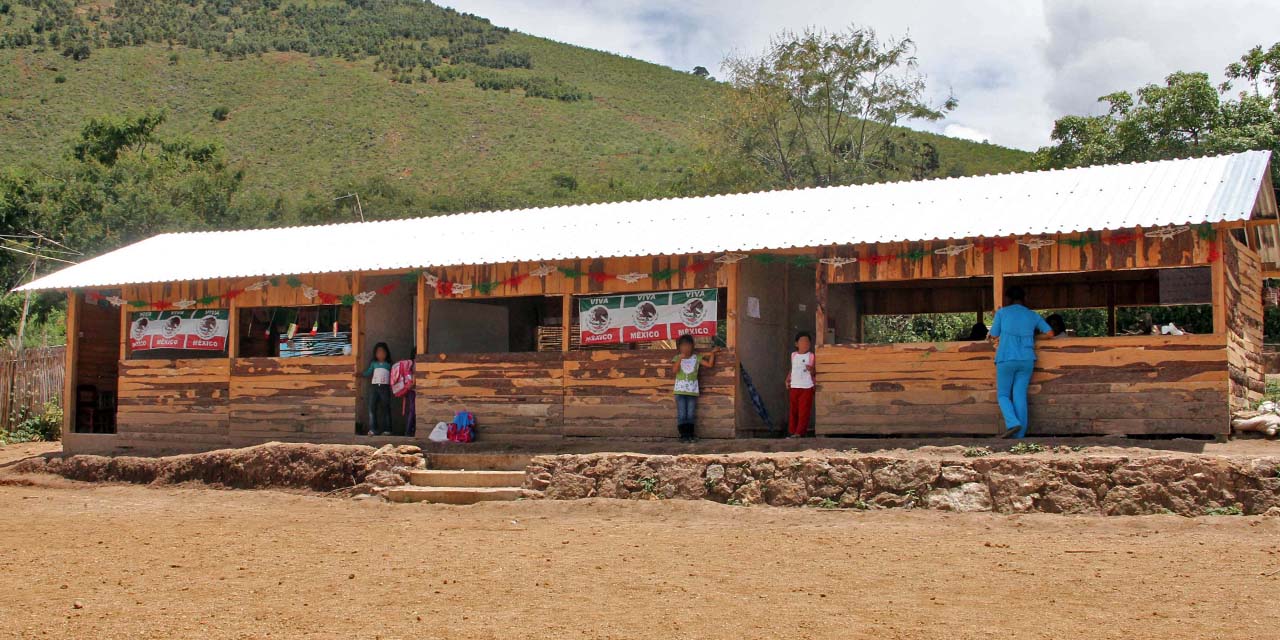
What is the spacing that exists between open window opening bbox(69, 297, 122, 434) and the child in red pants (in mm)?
10547

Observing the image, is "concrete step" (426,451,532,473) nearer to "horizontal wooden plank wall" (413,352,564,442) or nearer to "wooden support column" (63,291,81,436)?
"horizontal wooden plank wall" (413,352,564,442)

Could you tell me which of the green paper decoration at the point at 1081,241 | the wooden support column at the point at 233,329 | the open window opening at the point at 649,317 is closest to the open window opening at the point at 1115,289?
the green paper decoration at the point at 1081,241

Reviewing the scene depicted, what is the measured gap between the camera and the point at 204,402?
645 inches

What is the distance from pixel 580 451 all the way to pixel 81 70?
172 feet

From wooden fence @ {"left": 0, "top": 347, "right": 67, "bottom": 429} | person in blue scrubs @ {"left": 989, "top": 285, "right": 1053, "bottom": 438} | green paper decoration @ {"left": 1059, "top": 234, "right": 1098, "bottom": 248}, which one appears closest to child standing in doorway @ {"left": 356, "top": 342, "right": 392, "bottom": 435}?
wooden fence @ {"left": 0, "top": 347, "right": 67, "bottom": 429}

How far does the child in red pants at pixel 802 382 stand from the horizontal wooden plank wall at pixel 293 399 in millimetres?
5687

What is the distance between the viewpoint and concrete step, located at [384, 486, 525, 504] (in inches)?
496

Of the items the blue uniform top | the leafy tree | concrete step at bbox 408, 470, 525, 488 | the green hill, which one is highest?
the green hill

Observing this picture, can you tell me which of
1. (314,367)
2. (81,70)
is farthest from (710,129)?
(81,70)

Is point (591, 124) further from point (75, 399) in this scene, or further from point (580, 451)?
point (580, 451)

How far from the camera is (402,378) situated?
15.3 meters

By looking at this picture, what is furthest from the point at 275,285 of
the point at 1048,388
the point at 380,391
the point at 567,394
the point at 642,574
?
the point at 1048,388

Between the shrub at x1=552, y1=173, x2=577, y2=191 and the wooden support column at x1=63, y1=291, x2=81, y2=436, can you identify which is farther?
the shrub at x1=552, y1=173, x2=577, y2=191

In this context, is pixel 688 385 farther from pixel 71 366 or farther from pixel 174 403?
pixel 71 366
